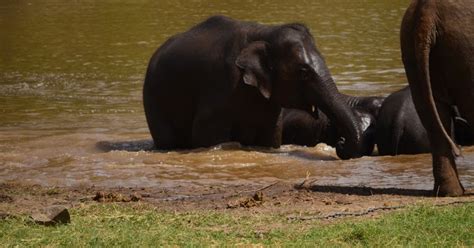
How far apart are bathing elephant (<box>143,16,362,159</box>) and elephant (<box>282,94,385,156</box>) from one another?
614 millimetres

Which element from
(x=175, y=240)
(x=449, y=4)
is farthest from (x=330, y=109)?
(x=175, y=240)

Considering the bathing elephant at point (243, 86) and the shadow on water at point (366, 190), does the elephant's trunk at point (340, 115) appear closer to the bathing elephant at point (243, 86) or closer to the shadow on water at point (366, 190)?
the bathing elephant at point (243, 86)

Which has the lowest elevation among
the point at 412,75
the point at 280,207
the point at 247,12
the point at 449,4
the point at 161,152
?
the point at 247,12

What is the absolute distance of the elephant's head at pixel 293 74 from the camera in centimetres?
1282

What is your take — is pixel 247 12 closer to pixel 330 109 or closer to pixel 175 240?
pixel 330 109

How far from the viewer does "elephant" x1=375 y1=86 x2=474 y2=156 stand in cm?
1234

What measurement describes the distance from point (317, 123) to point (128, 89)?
18.6ft

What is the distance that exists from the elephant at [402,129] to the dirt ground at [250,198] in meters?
2.19

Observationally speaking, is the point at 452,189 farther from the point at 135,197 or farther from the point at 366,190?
the point at 135,197

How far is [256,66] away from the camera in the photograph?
508 inches

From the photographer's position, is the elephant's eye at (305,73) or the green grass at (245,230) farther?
the elephant's eye at (305,73)

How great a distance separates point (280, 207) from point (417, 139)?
383 cm

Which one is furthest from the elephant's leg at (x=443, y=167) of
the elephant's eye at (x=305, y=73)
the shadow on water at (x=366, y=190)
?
the elephant's eye at (x=305, y=73)

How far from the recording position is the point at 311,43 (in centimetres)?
1306
